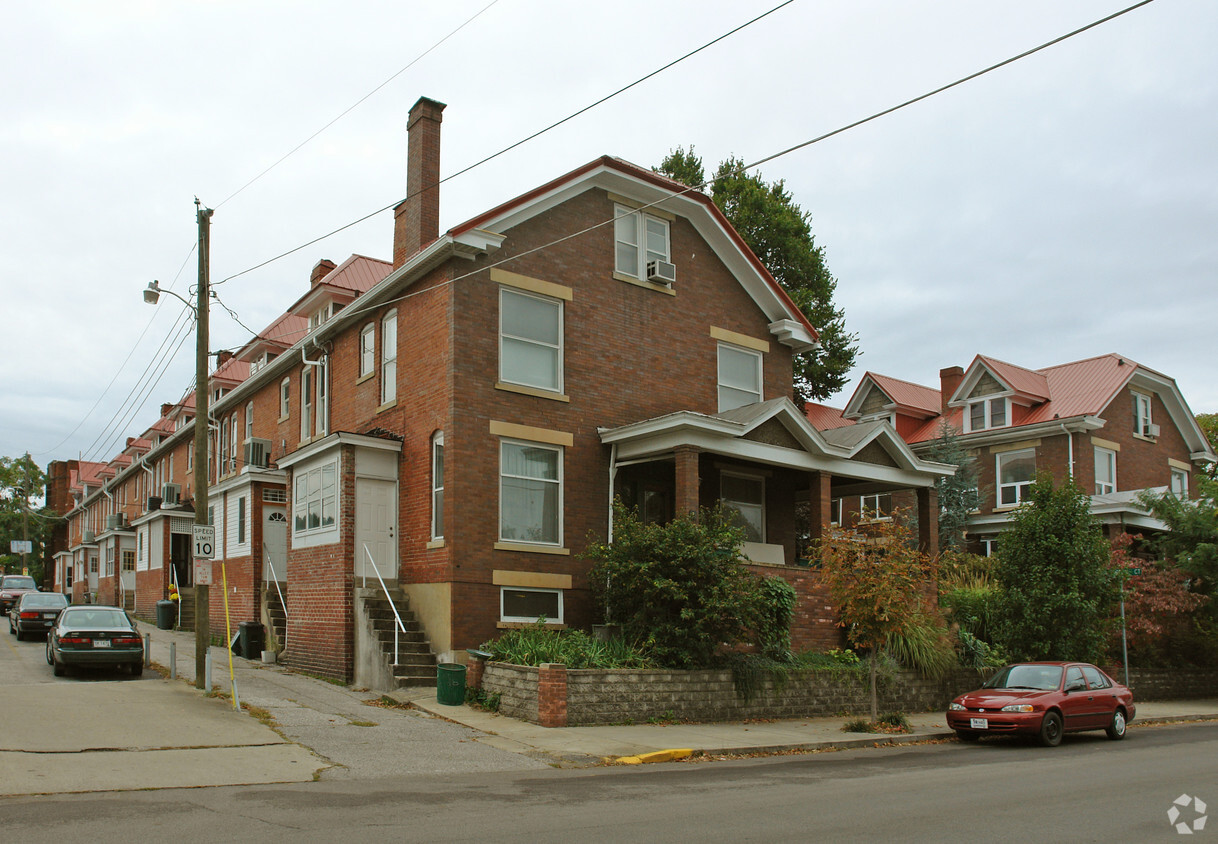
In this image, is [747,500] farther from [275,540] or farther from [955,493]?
[955,493]

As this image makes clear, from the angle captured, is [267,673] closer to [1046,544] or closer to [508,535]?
[508,535]

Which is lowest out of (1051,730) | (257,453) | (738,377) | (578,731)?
(1051,730)

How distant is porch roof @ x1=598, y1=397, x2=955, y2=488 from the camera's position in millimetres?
19562

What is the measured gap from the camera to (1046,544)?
2323 cm

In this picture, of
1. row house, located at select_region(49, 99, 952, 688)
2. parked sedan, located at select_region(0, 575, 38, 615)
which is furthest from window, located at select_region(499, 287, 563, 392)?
parked sedan, located at select_region(0, 575, 38, 615)

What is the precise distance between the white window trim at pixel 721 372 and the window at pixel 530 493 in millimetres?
5276

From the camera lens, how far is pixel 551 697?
15.6m

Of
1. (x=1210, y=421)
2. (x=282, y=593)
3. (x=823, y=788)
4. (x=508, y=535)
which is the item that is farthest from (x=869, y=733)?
(x=1210, y=421)

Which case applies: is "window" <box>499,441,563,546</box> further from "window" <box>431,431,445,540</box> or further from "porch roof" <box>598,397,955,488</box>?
"porch roof" <box>598,397,955,488</box>

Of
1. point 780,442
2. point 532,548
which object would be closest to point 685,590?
point 532,548

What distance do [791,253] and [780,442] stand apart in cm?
1797

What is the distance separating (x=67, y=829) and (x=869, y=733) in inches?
489

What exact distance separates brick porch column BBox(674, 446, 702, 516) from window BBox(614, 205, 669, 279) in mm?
4962
